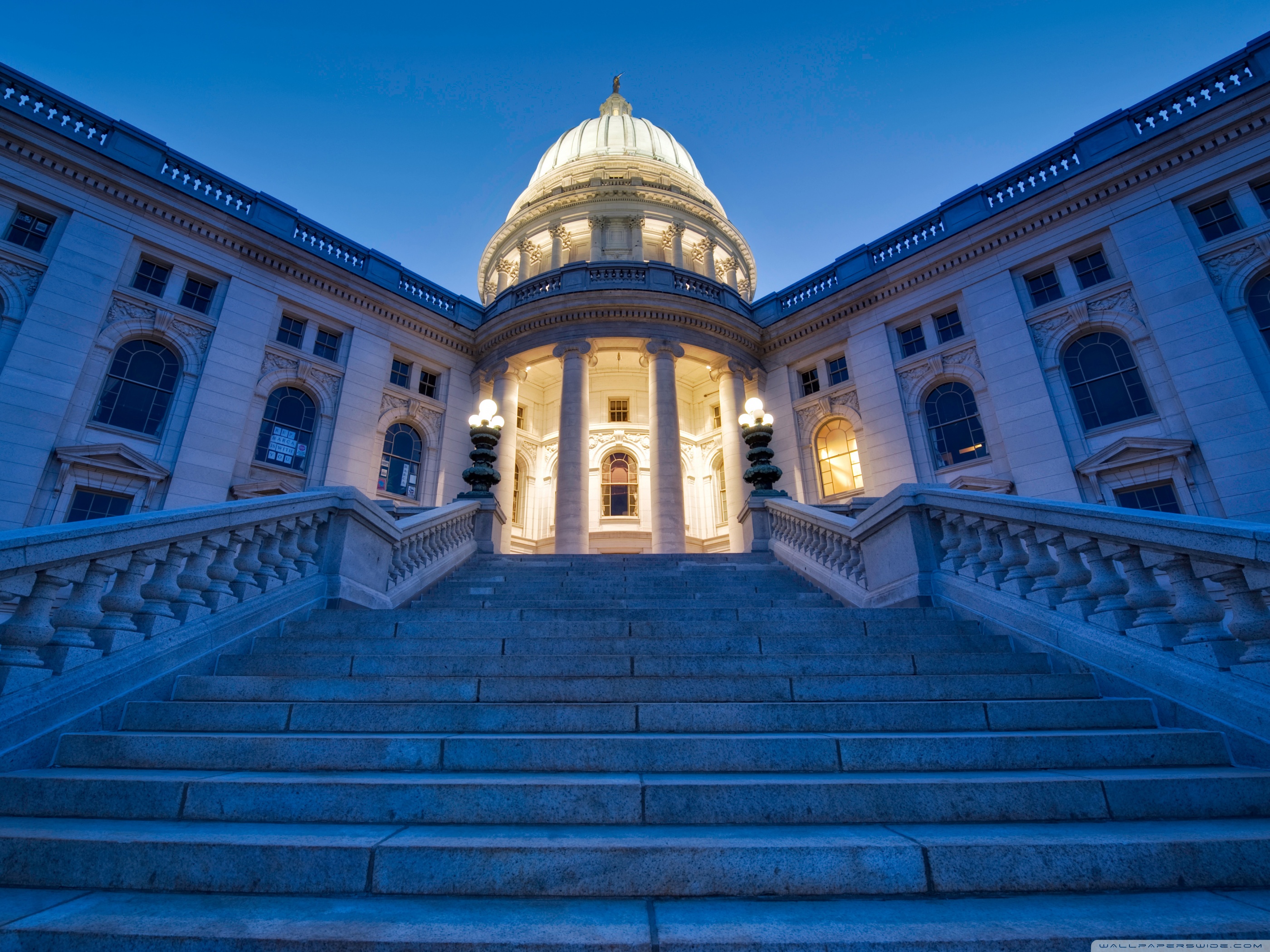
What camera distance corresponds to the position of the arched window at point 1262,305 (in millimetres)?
13562

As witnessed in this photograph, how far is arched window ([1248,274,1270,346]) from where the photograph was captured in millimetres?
13562

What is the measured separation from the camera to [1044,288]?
17.4 m

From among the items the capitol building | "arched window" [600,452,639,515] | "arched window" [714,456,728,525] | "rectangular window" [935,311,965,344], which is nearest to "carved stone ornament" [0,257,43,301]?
the capitol building

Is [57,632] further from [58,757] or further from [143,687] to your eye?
→ [58,757]

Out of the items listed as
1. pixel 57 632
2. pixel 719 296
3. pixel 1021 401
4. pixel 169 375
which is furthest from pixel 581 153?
pixel 57 632

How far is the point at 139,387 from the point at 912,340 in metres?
24.0

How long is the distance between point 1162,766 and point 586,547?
16.2 meters

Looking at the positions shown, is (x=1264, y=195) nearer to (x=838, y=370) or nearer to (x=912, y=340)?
(x=912, y=340)

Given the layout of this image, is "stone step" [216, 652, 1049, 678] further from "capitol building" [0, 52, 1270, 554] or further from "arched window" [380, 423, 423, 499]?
"arched window" [380, 423, 423, 499]

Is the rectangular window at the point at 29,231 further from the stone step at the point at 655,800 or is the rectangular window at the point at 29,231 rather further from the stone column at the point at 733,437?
the stone column at the point at 733,437

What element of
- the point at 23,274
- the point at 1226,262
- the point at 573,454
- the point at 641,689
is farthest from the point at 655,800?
the point at 23,274

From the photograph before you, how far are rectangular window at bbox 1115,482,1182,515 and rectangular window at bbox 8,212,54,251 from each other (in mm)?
28603

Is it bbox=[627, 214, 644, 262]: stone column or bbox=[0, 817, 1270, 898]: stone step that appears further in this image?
bbox=[627, 214, 644, 262]: stone column

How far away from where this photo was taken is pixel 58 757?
11.9ft
